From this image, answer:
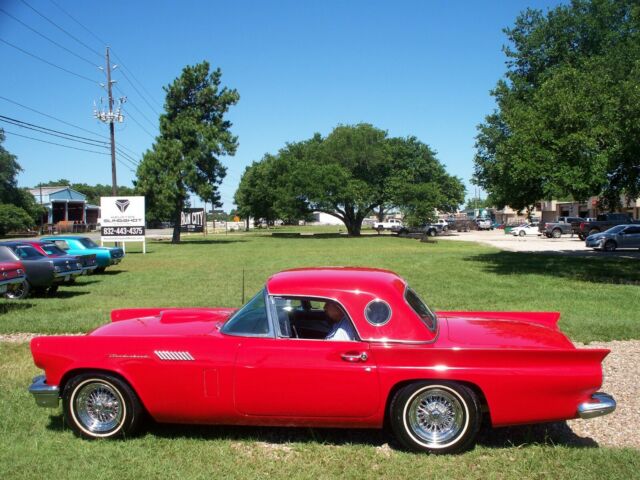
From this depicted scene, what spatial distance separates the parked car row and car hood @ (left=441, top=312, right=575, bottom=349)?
889 centimetres

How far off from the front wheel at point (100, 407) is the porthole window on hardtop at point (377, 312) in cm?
190

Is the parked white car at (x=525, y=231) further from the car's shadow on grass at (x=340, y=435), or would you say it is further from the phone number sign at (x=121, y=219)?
the car's shadow on grass at (x=340, y=435)

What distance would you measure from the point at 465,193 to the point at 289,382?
209 ft

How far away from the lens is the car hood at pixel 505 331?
423 centimetres

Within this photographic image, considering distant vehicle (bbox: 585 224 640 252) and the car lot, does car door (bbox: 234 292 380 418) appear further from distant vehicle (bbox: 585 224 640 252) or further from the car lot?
distant vehicle (bbox: 585 224 640 252)

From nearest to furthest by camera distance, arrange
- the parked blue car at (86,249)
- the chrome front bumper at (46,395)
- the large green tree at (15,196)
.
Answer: the chrome front bumper at (46,395), the parked blue car at (86,249), the large green tree at (15,196)

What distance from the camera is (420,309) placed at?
15.2 feet

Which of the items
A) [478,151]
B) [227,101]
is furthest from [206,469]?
[227,101]

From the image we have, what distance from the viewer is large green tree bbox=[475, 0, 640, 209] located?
53.7 feet

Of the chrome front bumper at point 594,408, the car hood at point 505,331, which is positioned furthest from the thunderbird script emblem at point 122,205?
the chrome front bumper at point 594,408

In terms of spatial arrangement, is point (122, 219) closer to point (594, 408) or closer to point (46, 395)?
point (46, 395)

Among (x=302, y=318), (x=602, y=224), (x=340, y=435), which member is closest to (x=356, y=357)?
(x=302, y=318)

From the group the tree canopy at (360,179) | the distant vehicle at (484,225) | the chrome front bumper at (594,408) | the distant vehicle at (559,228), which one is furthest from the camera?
the distant vehicle at (484,225)

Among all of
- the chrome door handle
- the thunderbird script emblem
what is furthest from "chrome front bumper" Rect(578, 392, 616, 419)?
the thunderbird script emblem
